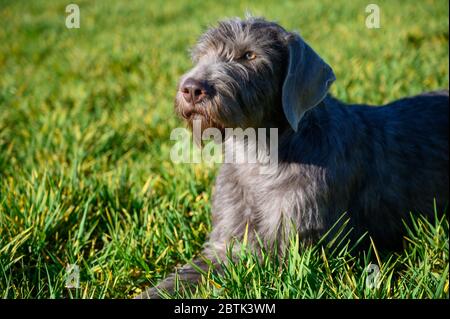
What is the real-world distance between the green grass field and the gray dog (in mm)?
219

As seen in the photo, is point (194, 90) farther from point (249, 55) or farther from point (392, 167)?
point (392, 167)

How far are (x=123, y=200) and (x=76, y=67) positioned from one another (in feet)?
16.9

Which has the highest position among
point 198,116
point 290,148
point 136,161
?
point 198,116

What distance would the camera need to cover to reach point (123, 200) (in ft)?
14.9

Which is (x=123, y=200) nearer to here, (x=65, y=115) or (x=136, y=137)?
(x=136, y=137)

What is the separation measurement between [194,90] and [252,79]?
41cm

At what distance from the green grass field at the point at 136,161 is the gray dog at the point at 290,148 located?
0.72 ft

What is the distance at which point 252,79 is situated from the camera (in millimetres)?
3479

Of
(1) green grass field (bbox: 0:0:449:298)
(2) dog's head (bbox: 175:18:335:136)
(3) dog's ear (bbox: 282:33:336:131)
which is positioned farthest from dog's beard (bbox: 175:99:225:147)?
(1) green grass field (bbox: 0:0:449:298)

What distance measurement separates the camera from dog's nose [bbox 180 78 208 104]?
3291mm

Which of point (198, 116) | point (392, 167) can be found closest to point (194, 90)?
point (198, 116)

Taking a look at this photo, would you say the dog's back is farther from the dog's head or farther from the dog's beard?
the dog's beard
